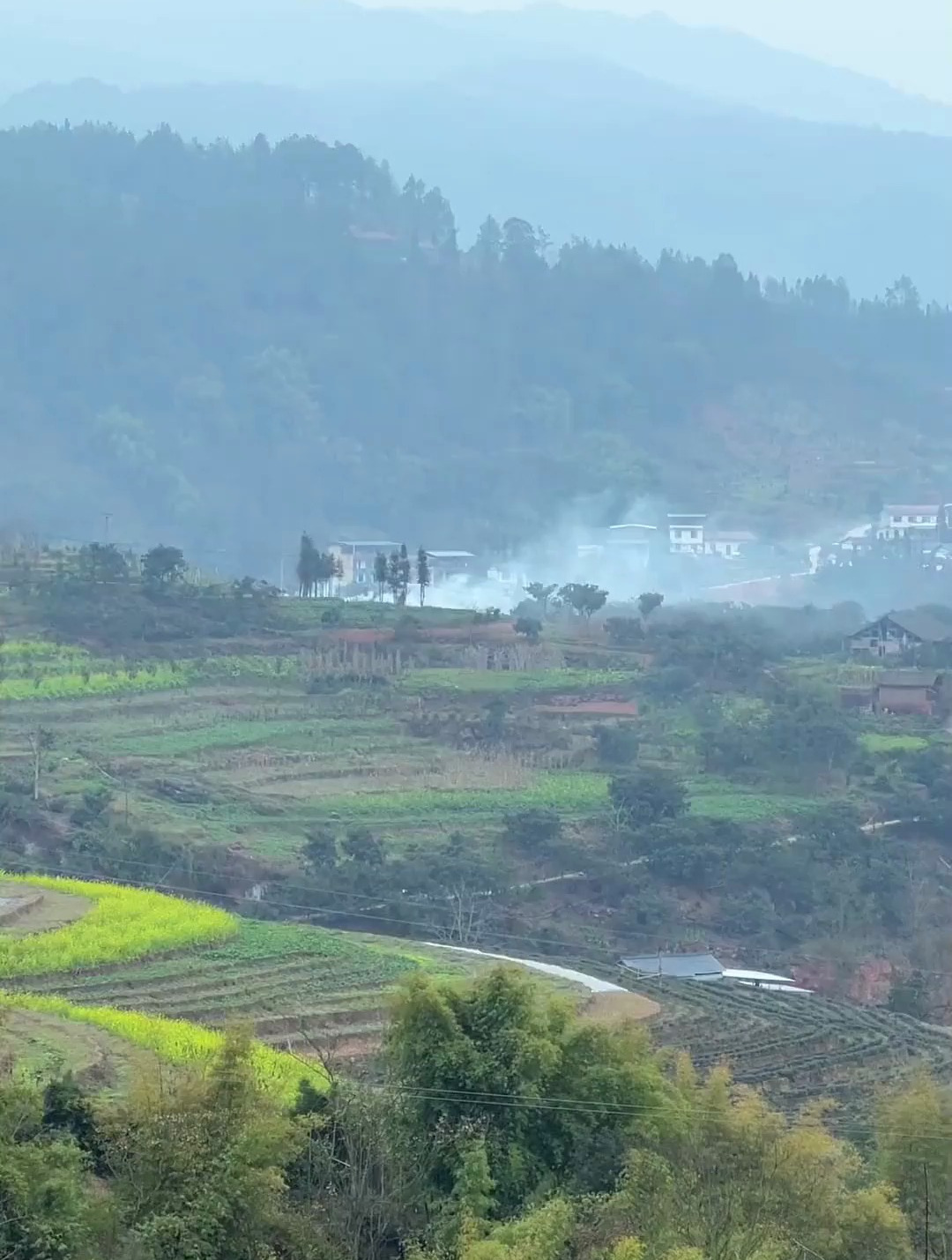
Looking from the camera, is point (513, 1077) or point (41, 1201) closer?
point (41, 1201)

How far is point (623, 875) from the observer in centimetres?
3117

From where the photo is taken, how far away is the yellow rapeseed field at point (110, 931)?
801 inches

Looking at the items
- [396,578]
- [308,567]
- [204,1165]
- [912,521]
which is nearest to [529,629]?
[396,578]

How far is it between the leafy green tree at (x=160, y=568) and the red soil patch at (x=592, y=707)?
324 inches

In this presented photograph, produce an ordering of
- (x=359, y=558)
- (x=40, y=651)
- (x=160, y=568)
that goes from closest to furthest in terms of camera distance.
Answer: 1. (x=40, y=651)
2. (x=160, y=568)
3. (x=359, y=558)

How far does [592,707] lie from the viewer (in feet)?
132

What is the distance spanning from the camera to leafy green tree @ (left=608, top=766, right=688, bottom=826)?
108 feet

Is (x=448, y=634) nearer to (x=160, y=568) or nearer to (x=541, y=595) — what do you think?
(x=160, y=568)

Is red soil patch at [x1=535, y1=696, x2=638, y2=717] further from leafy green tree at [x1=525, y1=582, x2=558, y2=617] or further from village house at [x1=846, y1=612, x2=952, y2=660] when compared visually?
leafy green tree at [x1=525, y1=582, x2=558, y2=617]

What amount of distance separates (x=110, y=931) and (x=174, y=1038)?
4009 millimetres

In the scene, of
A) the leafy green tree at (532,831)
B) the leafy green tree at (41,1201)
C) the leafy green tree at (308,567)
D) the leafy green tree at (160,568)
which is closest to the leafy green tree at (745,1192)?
the leafy green tree at (41,1201)

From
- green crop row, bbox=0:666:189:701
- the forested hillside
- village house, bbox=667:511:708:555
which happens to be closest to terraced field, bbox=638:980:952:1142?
green crop row, bbox=0:666:189:701

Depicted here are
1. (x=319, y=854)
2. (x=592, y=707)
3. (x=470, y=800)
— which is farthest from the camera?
(x=592, y=707)

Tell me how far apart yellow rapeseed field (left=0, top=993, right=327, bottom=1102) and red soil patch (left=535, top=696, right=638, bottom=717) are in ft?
68.8
